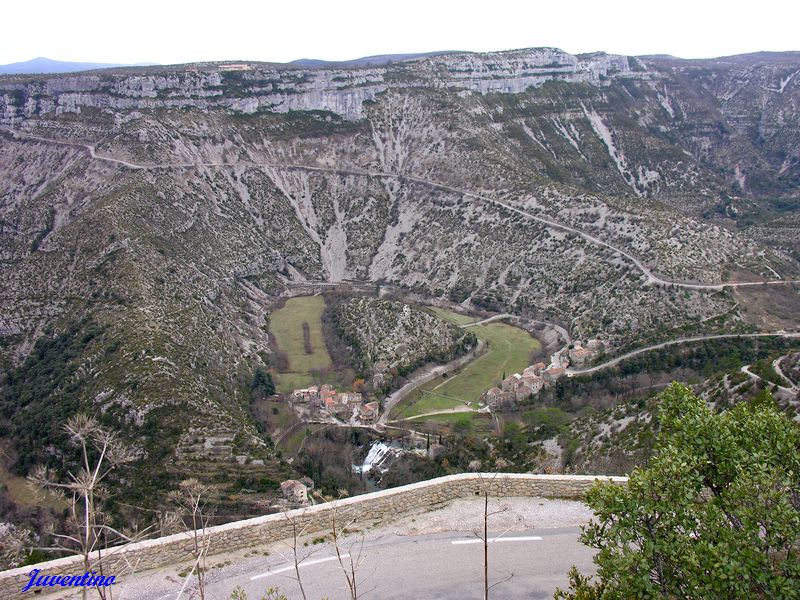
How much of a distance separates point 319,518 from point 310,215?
290 feet

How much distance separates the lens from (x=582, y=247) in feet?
261

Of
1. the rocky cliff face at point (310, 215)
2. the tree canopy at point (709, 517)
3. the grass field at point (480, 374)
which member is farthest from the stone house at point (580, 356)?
the tree canopy at point (709, 517)

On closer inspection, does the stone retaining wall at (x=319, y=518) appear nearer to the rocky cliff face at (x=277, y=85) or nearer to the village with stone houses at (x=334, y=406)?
the village with stone houses at (x=334, y=406)

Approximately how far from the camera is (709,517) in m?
12.2

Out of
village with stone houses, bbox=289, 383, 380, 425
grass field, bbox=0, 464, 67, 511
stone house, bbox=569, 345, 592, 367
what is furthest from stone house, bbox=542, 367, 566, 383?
grass field, bbox=0, 464, 67, 511

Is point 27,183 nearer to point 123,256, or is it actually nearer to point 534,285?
point 123,256

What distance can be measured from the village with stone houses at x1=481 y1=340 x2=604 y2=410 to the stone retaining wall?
37.1 meters

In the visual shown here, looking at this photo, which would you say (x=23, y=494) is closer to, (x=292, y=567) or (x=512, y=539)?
(x=292, y=567)

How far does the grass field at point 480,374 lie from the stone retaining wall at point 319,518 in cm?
3609

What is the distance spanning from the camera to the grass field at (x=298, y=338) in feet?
214

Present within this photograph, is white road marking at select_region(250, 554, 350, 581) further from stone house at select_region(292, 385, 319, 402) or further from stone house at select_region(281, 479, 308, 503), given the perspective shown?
stone house at select_region(292, 385, 319, 402)

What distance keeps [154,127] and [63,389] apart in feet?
180

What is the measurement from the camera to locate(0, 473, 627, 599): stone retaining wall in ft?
52.7

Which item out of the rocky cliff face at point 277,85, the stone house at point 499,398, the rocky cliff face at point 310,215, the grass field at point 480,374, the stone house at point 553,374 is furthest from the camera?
the rocky cliff face at point 277,85
